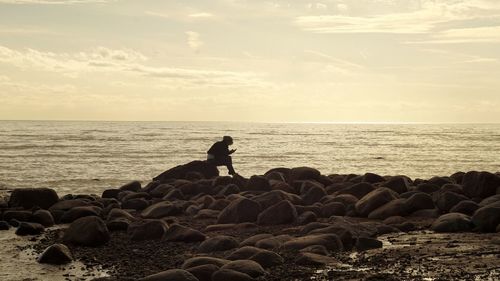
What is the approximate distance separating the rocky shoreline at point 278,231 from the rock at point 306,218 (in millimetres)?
25

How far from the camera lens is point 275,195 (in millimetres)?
14438

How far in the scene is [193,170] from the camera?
70.4 feet

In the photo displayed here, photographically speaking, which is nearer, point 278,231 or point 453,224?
point 453,224

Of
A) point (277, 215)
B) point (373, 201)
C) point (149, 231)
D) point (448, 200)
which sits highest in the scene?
point (448, 200)

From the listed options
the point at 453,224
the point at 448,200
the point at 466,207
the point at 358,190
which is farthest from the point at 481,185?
the point at 453,224

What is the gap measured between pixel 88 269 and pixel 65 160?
31657mm

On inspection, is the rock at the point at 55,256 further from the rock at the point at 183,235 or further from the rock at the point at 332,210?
the rock at the point at 332,210

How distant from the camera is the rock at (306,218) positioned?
43.2 ft

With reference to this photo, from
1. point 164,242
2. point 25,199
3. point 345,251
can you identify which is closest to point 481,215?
point 345,251

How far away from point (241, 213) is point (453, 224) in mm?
5012

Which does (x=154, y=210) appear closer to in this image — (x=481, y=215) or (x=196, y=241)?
(x=196, y=241)

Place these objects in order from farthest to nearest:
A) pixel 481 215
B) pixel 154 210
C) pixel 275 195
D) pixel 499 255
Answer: pixel 154 210, pixel 275 195, pixel 481 215, pixel 499 255

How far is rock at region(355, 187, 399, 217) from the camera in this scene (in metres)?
13.7

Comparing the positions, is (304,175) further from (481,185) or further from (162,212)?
(481,185)
